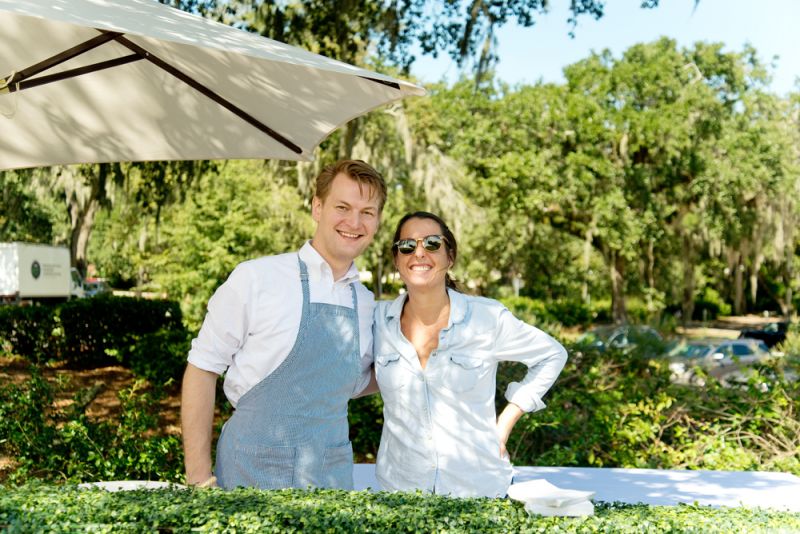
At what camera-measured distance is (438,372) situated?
103 inches

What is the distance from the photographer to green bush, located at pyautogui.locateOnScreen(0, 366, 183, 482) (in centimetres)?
454

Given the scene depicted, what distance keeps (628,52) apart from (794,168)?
593cm

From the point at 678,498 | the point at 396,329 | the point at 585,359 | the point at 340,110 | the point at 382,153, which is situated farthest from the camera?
the point at 382,153

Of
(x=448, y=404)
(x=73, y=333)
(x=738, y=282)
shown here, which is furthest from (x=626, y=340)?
(x=738, y=282)

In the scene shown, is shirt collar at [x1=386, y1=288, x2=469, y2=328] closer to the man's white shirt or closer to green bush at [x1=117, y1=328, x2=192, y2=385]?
the man's white shirt

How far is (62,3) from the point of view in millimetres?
2473

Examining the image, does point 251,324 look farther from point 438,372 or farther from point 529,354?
point 529,354

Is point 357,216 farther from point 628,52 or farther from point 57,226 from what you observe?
point 57,226

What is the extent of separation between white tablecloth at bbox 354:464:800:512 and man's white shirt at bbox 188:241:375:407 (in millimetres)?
1558

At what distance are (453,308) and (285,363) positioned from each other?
60cm

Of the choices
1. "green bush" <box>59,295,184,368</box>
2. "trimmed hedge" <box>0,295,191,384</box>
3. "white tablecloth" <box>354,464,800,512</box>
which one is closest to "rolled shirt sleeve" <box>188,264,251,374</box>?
"white tablecloth" <box>354,464,800,512</box>

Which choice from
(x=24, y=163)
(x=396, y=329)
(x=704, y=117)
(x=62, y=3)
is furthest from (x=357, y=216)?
(x=704, y=117)

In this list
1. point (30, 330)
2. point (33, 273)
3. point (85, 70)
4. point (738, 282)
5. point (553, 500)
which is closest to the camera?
point (553, 500)

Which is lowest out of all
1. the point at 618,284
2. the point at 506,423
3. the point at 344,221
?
the point at 618,284
